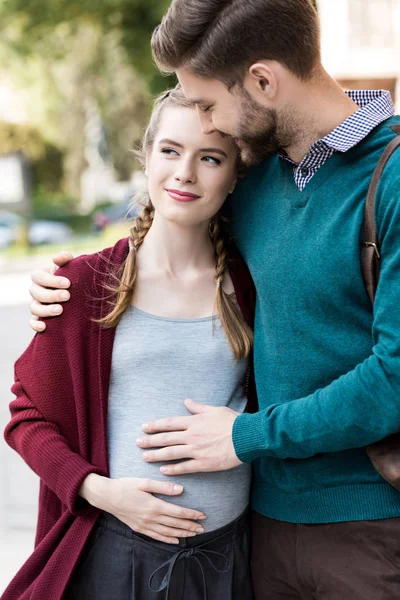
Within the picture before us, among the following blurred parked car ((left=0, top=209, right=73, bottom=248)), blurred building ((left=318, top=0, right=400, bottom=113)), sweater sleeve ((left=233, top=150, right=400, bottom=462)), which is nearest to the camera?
sweater sleeve ((left=233, top=150, right=400, bottom=462))

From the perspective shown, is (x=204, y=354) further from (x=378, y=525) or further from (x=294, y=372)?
(x=378, y=525)

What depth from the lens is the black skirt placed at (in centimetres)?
185

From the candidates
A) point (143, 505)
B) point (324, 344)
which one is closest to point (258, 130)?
point (324, 344)

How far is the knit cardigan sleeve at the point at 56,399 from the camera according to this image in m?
1.85

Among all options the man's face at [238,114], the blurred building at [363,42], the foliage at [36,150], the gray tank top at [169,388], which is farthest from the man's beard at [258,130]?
the foliage at [36,150]

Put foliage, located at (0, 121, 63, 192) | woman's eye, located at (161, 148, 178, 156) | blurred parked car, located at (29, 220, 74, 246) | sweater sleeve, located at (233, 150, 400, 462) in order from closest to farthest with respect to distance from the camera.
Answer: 1. sweater sleeve, located at (233, 150, 400, 462)
2. woman's eye, located at (161, 148, 178, 156)
3. blurred parked car, located at (29, 220, 74, 246)
4. foliage, located at (0, 121, 63, 192)

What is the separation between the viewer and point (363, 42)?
568 cm

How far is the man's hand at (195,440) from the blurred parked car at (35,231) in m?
14.0

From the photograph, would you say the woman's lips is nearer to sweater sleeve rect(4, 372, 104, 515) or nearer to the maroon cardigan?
the maroon cardigan

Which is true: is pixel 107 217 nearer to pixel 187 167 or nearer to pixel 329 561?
pixel 187 167

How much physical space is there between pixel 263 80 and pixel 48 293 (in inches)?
30.0

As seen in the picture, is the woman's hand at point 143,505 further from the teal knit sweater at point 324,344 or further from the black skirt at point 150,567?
the teal knit sweater at point 324,344

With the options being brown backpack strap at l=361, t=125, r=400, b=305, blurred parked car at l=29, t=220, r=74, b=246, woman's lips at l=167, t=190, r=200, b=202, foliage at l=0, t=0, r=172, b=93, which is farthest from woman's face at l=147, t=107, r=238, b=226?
blurred parked car at l=29, t=220, r=74, b=246

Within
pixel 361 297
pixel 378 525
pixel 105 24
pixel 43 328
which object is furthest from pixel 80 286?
pixel 105 24
